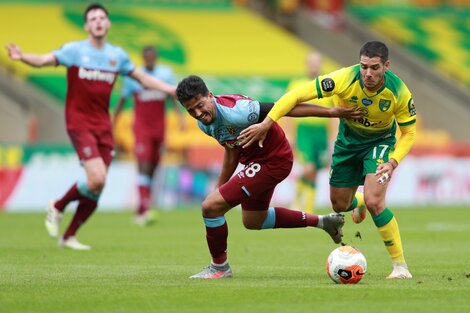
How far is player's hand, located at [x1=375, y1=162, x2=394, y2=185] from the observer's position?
8977 mm

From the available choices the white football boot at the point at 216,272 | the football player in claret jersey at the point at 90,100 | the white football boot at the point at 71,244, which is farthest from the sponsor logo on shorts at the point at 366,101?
the white football boot at the point at 71,244

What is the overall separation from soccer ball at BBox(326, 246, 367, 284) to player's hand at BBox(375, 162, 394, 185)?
0.74m

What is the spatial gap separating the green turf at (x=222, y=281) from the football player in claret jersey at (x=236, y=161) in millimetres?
425

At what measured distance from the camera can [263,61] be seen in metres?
31.8

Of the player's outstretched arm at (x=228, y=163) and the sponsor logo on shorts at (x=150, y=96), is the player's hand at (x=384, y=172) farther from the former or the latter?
the sponsor logo on shorts at (x=150, y=96)

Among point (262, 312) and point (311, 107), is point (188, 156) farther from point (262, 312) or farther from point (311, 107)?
point (262, 312)

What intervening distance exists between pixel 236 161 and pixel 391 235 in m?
1.46

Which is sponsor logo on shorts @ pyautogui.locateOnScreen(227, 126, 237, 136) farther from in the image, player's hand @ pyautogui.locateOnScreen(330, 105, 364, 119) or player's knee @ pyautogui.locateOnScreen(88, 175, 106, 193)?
player's knee @ pyautogui.locateOnScreen(88, 175, 106, 193)

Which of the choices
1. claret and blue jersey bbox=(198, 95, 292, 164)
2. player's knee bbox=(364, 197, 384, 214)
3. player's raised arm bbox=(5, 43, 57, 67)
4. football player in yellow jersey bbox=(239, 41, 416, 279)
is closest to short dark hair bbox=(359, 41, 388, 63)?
football player in yellow jersey bbox=(239, 41, 416, 279)

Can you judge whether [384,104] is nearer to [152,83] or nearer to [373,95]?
[373,95]

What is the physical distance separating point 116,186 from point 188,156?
1.77m

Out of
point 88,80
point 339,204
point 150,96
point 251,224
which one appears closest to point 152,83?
point 88,80

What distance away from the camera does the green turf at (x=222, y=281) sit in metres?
7.33

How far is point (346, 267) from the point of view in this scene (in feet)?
27.8
